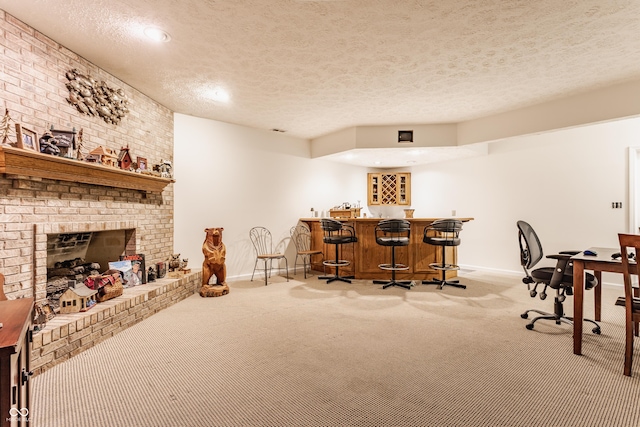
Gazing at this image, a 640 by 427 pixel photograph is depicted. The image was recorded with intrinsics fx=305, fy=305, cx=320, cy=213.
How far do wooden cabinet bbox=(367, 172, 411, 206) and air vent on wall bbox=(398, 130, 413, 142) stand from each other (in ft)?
7.05

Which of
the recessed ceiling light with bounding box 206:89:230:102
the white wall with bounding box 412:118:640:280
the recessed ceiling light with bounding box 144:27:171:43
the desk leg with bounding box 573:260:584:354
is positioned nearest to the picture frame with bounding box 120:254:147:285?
the recessed ceiling light with bounding box 206:89:230:102

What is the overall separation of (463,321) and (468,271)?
128 inches

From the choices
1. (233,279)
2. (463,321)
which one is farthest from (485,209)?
(233,279)

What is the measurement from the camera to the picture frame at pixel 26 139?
2.48 m

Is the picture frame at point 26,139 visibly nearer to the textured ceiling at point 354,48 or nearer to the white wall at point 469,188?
the textured ceiling at point 354,48

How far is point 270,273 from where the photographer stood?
19.3 ft

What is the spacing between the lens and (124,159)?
12.1 feet

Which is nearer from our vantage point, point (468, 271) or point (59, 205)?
point (59, 205)

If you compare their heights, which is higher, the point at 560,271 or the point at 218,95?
the point at 218,95

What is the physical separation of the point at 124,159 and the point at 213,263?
176 centimetres

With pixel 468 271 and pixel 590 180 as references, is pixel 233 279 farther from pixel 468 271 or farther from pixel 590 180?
pixel 590 180

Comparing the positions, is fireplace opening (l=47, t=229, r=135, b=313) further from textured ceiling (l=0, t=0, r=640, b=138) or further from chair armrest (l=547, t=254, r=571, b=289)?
chair armrest (l=547, t=254, r=571, b=289)

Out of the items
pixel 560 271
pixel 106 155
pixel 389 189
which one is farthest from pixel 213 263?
pixel 389 189

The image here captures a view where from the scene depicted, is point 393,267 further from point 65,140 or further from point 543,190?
point 65,140
